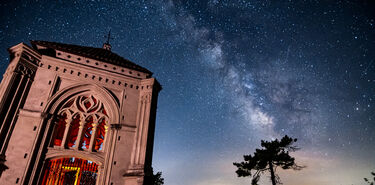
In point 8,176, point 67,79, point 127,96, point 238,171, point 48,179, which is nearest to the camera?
point 8,176

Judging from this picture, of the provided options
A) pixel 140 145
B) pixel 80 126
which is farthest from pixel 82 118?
pixel 140 145

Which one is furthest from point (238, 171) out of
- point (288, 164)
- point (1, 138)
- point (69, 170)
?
point (1, 138)

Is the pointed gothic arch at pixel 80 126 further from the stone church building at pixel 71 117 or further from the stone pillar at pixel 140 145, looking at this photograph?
the stone pillar at pixel 140 145

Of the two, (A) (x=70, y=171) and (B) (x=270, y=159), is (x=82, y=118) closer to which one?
(A) (x=70, y=171)

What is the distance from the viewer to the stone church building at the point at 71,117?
12367 millimetres

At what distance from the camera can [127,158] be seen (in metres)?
14.3

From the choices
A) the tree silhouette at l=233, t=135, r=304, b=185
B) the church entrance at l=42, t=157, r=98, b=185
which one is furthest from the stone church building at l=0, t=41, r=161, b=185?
the tree silhouette at l=233, t=135, r=304, b=185

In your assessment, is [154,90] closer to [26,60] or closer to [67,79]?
[67,79]

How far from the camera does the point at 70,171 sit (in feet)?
48.1

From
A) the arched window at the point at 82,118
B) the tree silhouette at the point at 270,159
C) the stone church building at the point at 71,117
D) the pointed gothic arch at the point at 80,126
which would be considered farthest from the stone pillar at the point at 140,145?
the tree silhouette at the point at 270,159

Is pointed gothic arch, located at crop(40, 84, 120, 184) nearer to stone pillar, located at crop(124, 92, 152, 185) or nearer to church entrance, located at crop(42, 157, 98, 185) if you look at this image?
church entrance, located at crop(42, 157, 98, 185)

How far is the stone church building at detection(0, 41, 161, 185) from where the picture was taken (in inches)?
487

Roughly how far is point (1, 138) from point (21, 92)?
3.03 meters

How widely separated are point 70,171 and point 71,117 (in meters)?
3.84
